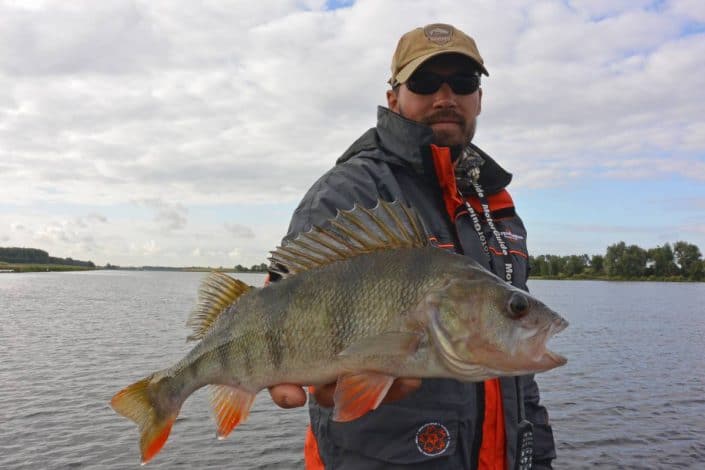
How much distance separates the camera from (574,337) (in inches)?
1082

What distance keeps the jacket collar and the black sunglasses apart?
1.10 ft


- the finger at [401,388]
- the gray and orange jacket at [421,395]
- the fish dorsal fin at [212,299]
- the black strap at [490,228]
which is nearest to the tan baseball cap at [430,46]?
the gray and orange jacket at [421,395]

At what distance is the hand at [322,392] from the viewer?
8.84ft

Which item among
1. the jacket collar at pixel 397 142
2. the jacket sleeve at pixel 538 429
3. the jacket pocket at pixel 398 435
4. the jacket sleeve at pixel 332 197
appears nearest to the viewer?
the jacket pocket at pixel 398 435

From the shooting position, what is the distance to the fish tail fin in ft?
10.6

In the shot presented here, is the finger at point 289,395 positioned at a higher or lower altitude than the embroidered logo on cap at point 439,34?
lower

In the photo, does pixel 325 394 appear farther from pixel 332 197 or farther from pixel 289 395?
pixel 332 197

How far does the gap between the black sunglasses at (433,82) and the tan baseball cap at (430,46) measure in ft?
0.25

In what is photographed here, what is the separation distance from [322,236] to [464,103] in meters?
1.83

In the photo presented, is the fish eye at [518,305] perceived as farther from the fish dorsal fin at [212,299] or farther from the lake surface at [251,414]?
the lake surface at [251,414]

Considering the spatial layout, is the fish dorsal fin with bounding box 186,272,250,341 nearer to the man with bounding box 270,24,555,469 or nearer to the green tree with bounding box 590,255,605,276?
the man with bounding box 270,24,555,469

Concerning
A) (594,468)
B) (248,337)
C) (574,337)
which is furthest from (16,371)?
(574,337)

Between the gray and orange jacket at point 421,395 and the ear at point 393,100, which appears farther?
the ear at point 393,100

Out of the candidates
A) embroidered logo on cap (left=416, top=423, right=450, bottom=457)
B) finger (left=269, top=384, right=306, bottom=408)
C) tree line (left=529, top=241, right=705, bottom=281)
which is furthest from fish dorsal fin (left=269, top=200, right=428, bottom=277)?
tree line (left=529, top=241, right=705, bottom=281)
